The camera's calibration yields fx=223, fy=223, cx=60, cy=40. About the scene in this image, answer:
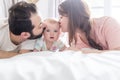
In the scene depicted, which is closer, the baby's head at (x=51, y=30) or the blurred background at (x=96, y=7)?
the baby's head at (x=51, y=30)

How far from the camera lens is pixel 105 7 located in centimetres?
253

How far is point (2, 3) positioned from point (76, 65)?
1612mm

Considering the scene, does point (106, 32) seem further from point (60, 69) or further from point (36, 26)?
point (60, 69)

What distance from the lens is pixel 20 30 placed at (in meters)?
1.27

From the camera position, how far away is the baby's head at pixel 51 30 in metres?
1.31

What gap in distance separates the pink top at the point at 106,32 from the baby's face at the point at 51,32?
210 mm

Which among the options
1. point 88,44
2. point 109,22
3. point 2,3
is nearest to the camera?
point 109,22

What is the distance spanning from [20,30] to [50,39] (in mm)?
196

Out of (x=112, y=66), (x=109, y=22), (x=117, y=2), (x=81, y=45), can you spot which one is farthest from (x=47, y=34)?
(x=117, y=2)

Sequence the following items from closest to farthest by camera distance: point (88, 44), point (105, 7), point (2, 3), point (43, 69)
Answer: point (43, 69) < point (88, 44) < point (2, 3) < point (105, 7)

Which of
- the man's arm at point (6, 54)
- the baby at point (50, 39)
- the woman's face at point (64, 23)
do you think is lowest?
the man's arm at point (6, 54)

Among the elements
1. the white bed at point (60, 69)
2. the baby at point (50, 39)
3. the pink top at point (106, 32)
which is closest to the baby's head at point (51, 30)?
the baby at point (50, 39)

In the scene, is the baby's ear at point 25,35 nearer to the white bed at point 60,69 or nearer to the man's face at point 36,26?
the man's face at point 36,26

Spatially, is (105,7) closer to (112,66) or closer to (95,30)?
(95,30)
